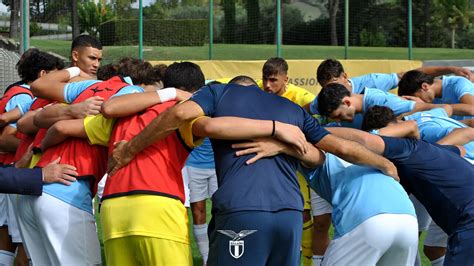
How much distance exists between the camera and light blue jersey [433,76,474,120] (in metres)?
7.86

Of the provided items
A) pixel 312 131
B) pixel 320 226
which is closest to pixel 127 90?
pixel 312 131

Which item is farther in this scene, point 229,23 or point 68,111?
point 229,23

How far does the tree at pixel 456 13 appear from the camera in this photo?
101 feet

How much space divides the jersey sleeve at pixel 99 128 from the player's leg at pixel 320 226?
290cm

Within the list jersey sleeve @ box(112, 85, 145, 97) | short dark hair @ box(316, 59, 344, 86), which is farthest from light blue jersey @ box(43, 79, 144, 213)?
short dark hair @ box(316, 59, 344, 86)

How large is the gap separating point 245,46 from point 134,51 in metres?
5.95

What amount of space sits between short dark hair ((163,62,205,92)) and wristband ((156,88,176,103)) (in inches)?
6.9

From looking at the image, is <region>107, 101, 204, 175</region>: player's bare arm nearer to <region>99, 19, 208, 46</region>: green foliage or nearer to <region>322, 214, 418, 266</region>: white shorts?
<region>322, 214, 418, 266</region>: white shorts

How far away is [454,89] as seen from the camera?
7922 millimetres

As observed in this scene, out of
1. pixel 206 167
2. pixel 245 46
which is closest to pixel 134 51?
pixel 245 46

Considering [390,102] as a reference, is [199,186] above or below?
below

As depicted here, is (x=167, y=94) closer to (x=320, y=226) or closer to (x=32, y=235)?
(x=32, y=235)

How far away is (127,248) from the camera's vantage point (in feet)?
14.5

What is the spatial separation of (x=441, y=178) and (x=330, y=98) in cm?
124
